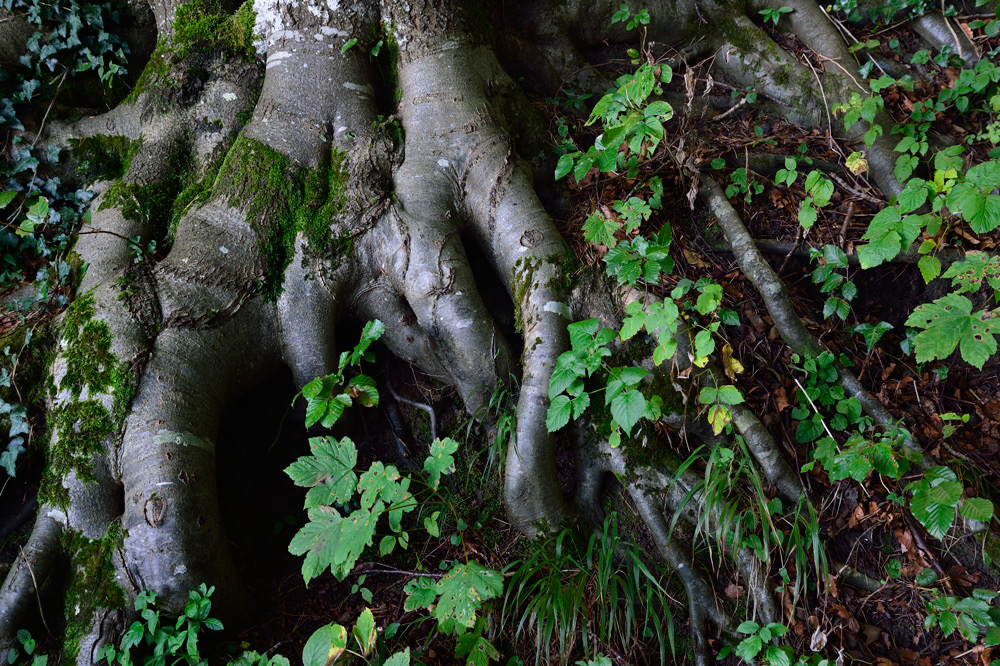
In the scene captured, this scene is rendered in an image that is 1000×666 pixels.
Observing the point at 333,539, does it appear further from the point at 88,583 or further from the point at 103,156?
the point at 103,156

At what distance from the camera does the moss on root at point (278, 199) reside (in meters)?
2.98

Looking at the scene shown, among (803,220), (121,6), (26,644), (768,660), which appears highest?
(121,6)

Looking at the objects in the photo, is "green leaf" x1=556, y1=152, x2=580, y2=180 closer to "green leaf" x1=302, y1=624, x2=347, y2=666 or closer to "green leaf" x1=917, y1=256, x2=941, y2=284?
"green leaf" x1=917, y1=256, x2=941, y2=284

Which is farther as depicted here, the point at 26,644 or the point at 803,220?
the point at 803,220

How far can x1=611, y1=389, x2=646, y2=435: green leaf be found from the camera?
2227mm

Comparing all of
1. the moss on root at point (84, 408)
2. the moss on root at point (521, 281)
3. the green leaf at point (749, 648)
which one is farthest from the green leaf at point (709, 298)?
the moss on root at point (84, 408)

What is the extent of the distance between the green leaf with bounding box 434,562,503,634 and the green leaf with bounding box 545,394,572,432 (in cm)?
61

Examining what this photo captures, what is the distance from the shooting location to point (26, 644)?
7.49ft

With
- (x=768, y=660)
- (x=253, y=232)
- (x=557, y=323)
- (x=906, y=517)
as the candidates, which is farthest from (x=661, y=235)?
(x=253, y=232)

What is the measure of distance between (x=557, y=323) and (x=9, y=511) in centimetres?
274

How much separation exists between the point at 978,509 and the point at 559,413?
1.65 metres

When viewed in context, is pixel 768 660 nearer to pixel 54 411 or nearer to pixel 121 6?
pixel 54 411

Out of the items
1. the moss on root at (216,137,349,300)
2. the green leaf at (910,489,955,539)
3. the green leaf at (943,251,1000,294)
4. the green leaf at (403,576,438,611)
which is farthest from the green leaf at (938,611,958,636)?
the moss on root at (216,137,349,300)

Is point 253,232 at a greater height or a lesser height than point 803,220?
greater
